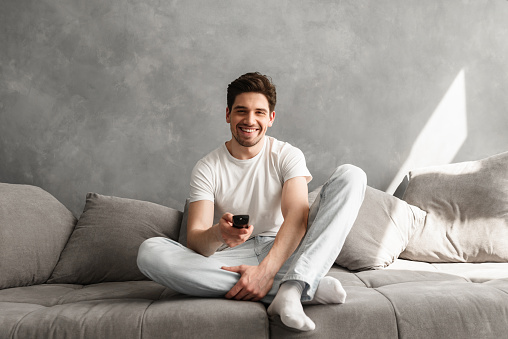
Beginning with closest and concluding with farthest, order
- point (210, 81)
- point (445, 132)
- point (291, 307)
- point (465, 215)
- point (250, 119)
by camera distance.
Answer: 1. point (291, 307)
2. point (250, 119)
3. point (465, 215)
4. point (210, 81)
5. point (445, 132)

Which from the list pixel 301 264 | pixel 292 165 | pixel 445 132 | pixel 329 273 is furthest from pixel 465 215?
pixel 301 264

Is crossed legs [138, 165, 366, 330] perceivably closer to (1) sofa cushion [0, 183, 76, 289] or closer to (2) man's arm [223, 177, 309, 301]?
(2) man's arm [223, 177, 309, 301]

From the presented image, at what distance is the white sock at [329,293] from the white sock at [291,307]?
6 cm

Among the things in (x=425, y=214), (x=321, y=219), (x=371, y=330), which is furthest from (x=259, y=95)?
→ (x=425, y=214)

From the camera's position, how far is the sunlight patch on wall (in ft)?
9.46

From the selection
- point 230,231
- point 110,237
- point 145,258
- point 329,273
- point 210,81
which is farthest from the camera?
point 210,81

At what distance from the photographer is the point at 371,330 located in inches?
56.8

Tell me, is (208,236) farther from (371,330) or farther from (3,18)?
(3,18)

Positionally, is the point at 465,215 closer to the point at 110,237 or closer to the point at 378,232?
the point at 378,232

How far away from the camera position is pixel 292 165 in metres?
1.94

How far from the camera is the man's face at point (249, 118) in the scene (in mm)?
1926

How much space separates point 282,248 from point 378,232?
2.78 ft

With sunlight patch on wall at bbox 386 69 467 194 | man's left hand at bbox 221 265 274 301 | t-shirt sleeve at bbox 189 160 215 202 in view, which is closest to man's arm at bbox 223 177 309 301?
man's left hand at bbox 221 265 274 301

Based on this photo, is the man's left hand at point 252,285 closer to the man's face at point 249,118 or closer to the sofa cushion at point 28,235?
the man's face at point 249,118
